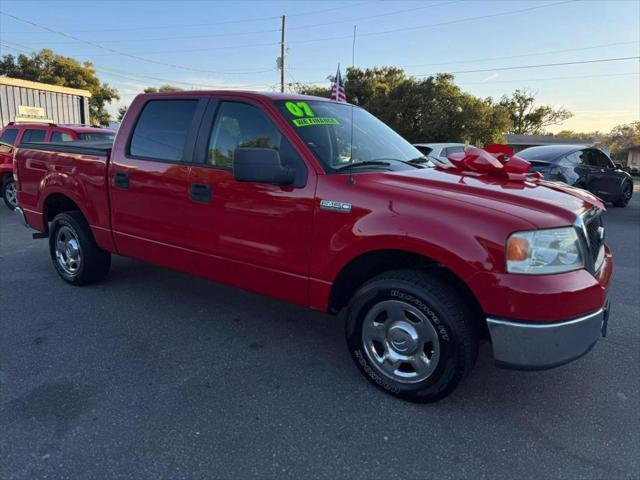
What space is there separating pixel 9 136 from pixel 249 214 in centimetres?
990

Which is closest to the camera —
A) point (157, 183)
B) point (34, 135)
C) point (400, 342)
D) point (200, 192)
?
point (400, 342)

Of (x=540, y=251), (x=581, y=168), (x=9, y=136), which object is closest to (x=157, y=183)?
(x=540, y=251)

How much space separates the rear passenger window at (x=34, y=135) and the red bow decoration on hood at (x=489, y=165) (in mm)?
9255

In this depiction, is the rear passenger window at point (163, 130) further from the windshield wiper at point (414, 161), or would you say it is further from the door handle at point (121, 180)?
the windshield wiper at point (414, 161)

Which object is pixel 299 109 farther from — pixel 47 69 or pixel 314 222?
pixel 47 69

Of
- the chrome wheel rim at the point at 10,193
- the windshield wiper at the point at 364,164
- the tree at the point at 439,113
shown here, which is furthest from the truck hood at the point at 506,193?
the tree at the point at 439,113

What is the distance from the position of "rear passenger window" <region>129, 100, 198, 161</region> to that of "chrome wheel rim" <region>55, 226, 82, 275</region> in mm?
1279

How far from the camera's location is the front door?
3029 mm

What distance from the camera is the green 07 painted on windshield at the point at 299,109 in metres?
→ 3.26

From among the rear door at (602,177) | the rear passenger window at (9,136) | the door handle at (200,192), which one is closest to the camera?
the door handle at (200,192)

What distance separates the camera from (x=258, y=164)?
9.30ft

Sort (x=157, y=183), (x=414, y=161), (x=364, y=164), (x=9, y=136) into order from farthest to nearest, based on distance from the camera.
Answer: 1. (x=9, y=136)
2. (x=157, y=183)
3. (x=414, y=161)
4. (x=364, y=164)

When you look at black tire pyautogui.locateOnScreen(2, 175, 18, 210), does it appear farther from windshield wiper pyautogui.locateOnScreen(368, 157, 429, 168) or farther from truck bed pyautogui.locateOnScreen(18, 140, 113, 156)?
windshield wiper pyautogui.locateOnScreen(368, 157, 429, 168)

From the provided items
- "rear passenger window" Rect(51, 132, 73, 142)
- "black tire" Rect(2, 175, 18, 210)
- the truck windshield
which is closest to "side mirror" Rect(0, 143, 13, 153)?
"black tire" Rect(2, 175, 18, 210)
